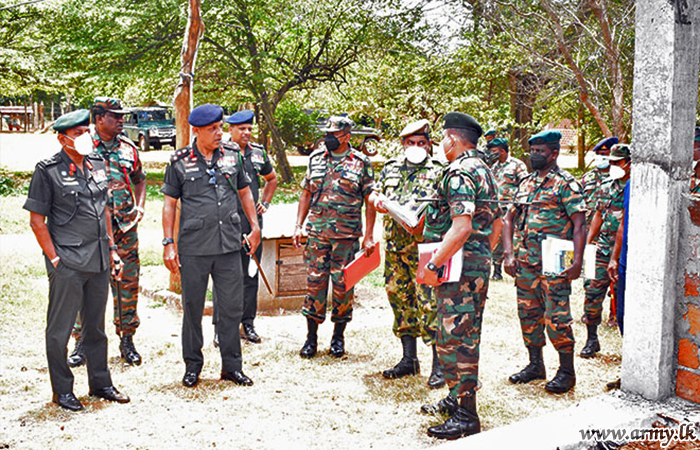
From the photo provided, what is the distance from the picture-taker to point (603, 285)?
6809 millimetres

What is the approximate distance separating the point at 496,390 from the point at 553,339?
1.96 feet

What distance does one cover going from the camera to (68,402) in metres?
4.87

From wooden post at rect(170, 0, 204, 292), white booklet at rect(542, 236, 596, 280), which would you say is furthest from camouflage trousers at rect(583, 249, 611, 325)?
A: wooden post at rect(170, 0, 204, 292)

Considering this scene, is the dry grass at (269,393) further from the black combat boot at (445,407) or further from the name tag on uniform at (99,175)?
the name tag on uniform at (99,175)

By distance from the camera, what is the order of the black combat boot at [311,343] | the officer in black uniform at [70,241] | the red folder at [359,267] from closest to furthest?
the officer in black uniform at [70,241], the red folder at [359,267], the black combat boot at [311,343]

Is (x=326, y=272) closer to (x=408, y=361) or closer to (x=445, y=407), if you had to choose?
(x=408, y=361)

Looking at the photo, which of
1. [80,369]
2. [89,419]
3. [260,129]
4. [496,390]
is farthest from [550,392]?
[260,129]

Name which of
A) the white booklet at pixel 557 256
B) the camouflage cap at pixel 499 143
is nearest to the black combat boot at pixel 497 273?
the camouflage cap at pixel 499 143

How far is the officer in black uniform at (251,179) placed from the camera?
663 cm

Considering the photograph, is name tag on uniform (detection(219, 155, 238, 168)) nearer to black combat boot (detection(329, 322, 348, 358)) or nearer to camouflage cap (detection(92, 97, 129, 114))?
camouflage cap (detection(92, 97, 129, 114))

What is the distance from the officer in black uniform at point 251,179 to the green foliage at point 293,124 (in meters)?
15.5

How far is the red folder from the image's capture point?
5.88 m

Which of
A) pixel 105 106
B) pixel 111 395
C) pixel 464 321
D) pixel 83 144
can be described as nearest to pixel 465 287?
pixel 464 321

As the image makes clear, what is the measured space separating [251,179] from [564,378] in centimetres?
325
